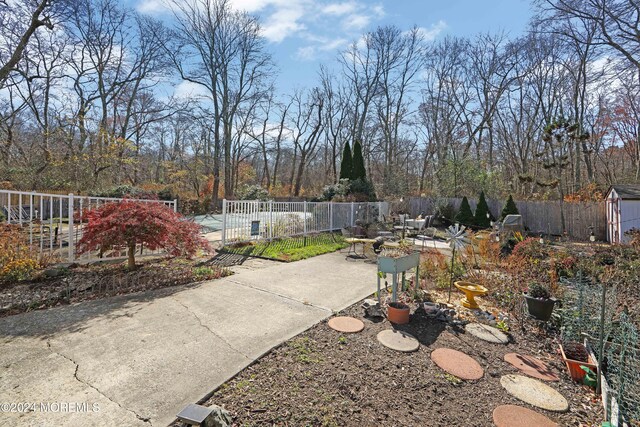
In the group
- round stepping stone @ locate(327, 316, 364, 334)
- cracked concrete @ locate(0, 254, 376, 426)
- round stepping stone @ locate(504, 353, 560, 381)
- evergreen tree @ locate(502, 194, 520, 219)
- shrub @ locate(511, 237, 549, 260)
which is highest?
evergreen tree @ locate(502, 194, 520, 219)

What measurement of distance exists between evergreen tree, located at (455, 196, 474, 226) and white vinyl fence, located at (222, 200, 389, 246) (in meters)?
6.66

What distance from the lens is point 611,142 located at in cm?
2003

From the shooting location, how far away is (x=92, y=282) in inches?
174

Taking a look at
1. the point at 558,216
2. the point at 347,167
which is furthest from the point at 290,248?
the point at 558,216

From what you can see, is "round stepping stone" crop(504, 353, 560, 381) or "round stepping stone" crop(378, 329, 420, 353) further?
"round stepping stone" crop(378, 329, 420, 353)

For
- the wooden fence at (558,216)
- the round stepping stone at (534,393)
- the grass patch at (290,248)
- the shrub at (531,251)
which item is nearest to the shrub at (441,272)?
the shrub at (531,251)

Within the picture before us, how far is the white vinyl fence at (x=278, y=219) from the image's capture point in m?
7.77

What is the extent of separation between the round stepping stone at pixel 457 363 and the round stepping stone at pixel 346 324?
885mm

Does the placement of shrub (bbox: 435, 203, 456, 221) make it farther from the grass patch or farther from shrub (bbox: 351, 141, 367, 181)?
the grass patch

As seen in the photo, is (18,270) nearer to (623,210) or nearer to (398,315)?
(398,315)

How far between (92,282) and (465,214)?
1635cm

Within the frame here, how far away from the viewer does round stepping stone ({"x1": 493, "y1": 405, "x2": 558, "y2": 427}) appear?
209cm

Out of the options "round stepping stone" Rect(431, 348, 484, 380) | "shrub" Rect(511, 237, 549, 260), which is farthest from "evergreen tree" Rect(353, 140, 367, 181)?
"round stepping stone" Rect(431, 348, 484, 380)

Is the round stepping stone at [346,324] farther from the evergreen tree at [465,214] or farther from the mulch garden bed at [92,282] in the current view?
the evergreen tree at [465,214]
